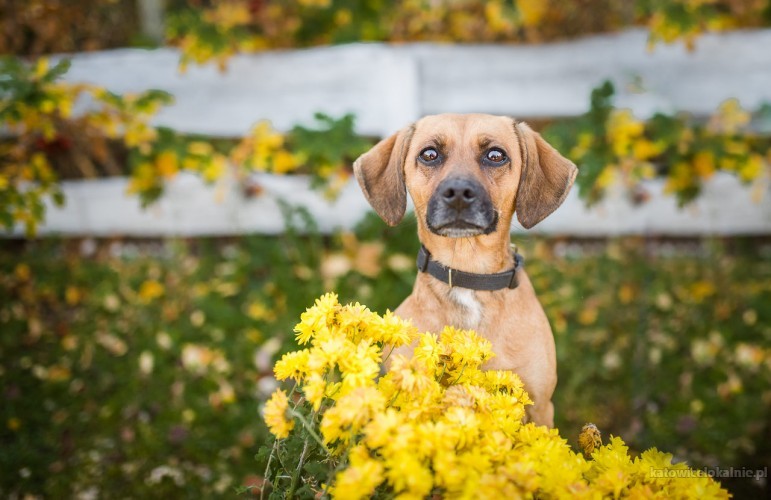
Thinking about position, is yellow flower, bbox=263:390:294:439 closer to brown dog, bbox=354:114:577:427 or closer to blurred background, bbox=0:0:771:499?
brown dog, bbox=354:114:577:427

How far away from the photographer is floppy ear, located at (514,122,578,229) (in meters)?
2.03

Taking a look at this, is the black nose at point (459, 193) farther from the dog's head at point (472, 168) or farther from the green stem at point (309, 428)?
the green stem at point (309, 428)

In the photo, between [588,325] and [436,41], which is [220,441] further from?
[436,41]

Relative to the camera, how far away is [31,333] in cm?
364

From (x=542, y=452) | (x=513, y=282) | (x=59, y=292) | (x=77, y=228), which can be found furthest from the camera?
(x=77, y=228)

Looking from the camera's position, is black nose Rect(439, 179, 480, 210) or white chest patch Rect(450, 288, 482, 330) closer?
black nose Rect(439, 179, 480, 210)

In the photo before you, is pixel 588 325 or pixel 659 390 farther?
pixel 588 325

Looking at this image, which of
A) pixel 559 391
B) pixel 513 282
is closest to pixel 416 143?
pixel 513 282

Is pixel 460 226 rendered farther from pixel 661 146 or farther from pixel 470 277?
pixel 661 146

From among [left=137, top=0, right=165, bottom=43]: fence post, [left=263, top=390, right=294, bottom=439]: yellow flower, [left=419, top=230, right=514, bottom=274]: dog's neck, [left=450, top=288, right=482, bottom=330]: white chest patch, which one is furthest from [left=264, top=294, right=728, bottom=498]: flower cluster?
[left=137, top=0, right=165, bottom=43]: fence post

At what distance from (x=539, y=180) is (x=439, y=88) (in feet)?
6.62

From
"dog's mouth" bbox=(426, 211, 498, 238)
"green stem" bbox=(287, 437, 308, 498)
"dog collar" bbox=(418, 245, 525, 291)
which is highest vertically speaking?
"dog's mouth" bbox=(426, 211, 498, 238)

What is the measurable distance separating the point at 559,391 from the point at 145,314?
2.63 m

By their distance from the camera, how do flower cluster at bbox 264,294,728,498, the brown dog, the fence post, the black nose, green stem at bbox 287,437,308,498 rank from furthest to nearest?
the fence post < the brown dog < the black nose < green stem at bbox 287,437,308,498 < flower cluster at bbox 264,294,728,498
